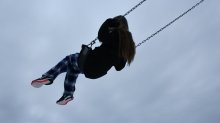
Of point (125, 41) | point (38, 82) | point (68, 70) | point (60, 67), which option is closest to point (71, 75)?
point (68, 70)

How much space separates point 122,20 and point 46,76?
201 cm

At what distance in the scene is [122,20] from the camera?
8.19 meters

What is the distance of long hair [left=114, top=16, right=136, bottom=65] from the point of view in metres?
8.08

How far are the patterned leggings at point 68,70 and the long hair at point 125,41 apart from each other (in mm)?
1114

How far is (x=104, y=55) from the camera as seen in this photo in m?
8.30

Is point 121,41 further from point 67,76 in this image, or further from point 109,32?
point 67,76

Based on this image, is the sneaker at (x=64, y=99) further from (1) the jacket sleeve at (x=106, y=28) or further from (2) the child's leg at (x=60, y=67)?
(1) the jacket sleeve at (x=106, y=28)

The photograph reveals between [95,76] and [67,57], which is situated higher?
[67,57]

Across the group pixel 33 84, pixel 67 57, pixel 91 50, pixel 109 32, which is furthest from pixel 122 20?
pixel 33 84

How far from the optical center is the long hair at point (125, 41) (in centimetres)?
808

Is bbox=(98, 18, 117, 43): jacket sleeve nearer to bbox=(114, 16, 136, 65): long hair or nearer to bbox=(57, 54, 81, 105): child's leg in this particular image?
bbox=(114, 16, 136, 65): long hair

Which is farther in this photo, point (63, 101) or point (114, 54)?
→ point (63, 101)

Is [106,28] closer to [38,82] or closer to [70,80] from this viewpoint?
[70,80]

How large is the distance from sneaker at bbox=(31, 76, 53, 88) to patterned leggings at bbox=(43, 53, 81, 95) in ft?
0.33
